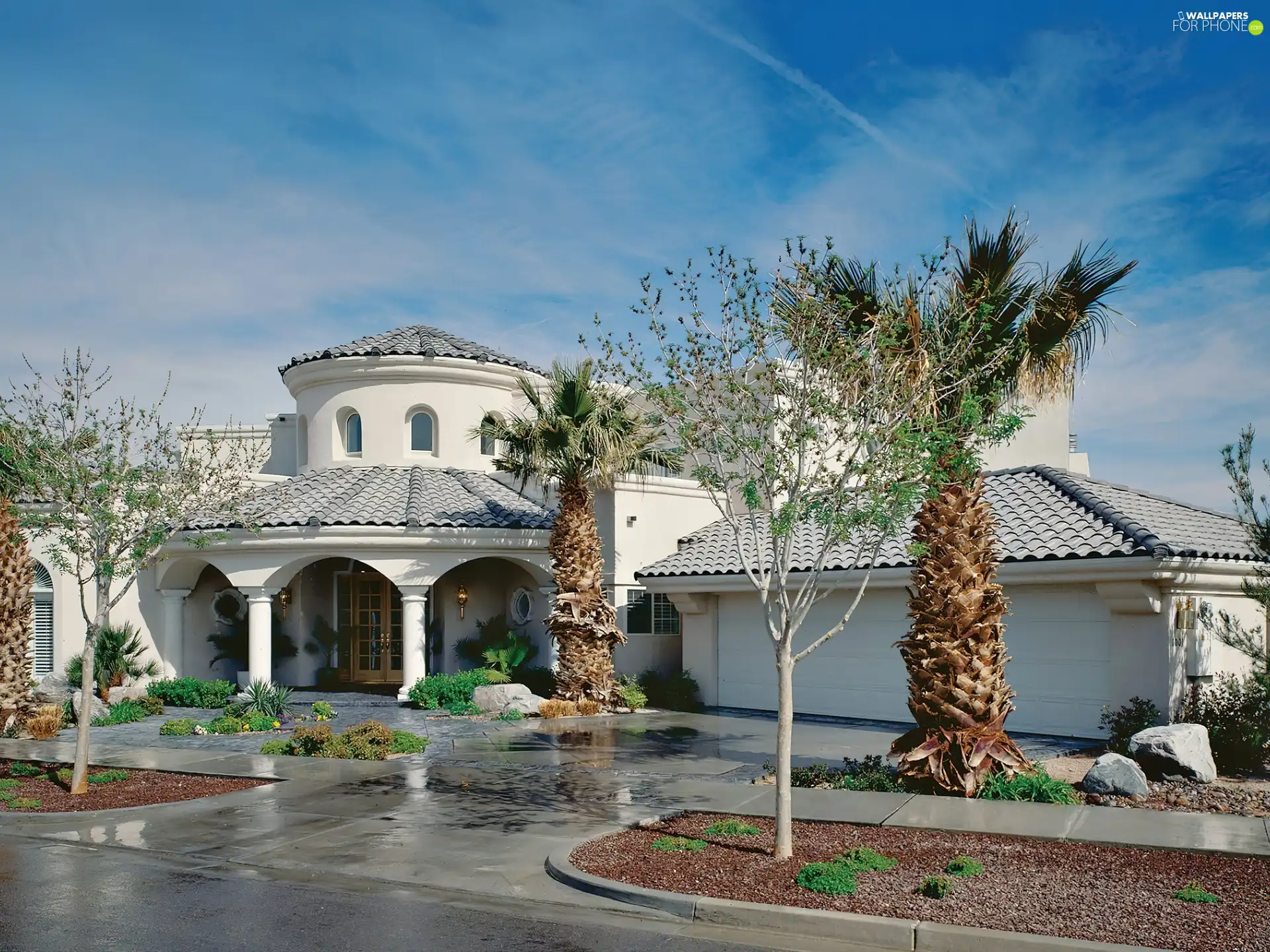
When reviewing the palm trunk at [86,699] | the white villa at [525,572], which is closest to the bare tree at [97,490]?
the palm trunk at [86,699]

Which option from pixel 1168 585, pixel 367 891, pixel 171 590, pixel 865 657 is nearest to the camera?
pixel 367 891

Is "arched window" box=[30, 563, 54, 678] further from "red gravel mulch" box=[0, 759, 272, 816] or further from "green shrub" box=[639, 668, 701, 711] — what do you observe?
"green shrub" box=[639, 668, 701, 711]

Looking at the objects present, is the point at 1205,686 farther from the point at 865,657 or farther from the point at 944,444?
the point at 944,444

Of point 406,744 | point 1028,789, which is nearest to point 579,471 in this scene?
point 406,744

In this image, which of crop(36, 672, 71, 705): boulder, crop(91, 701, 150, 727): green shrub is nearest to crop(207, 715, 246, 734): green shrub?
crop(91, 701, 150, 727): green shrub

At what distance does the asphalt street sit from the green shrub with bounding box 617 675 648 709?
12.2m

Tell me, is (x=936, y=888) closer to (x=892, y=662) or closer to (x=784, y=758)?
(x=784, y=758)

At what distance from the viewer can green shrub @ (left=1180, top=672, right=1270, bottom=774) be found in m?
12.9

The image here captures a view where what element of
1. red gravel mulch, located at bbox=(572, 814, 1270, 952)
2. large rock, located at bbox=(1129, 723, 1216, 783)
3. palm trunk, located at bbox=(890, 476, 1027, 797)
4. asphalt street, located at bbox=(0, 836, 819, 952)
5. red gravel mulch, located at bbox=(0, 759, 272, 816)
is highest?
palm trunk, located at bbox=(890, 476, 1027, 797)

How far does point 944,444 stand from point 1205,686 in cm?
837

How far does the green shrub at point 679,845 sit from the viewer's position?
9.80 meters

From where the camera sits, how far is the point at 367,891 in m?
8.98

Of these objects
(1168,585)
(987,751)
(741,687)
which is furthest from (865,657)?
(987,751)

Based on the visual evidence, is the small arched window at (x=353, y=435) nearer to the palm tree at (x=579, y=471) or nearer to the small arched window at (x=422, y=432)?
the small arched window at (x=422, y=432)
